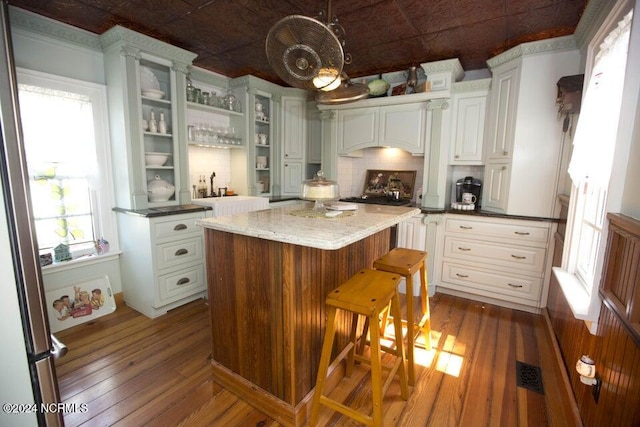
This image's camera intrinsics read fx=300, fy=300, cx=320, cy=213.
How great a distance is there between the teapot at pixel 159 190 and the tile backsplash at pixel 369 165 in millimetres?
2028

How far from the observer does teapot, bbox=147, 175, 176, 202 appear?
2951 mm

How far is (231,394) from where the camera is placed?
5.88ft

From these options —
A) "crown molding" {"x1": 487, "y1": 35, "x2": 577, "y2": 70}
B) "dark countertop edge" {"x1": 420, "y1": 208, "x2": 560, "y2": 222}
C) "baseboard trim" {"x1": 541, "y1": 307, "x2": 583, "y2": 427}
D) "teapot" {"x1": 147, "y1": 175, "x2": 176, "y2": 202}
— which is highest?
"crown molding" {"x1": 487, "y1": 35, "x2": 577, "y2": 70}

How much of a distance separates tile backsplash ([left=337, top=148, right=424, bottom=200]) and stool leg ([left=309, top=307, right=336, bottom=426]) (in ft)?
9.00

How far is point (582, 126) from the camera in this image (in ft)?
6.04

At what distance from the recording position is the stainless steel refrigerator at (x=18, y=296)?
2.57 ft

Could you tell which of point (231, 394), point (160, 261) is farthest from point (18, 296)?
point (160, 261)

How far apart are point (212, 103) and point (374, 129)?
6.27 ft

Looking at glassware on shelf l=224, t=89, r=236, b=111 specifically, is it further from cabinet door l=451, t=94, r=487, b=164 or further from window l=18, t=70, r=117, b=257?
cabinet door l=451, t=94, r=487, b=164

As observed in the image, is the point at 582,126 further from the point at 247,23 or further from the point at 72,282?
the point at 72,282

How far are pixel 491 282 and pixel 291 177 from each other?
8.90 feet

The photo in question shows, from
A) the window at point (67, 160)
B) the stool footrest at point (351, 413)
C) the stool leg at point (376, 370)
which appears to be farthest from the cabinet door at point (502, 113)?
the window at point (67, 160)

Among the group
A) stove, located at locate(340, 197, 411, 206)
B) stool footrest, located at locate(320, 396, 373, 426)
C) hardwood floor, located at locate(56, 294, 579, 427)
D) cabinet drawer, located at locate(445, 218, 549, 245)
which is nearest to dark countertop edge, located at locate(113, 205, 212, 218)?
hardwood floor, located at locate(56, 294, 579, 427)

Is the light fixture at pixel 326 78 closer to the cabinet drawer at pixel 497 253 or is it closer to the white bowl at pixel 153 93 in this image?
the white bowl at pixel 153 93
